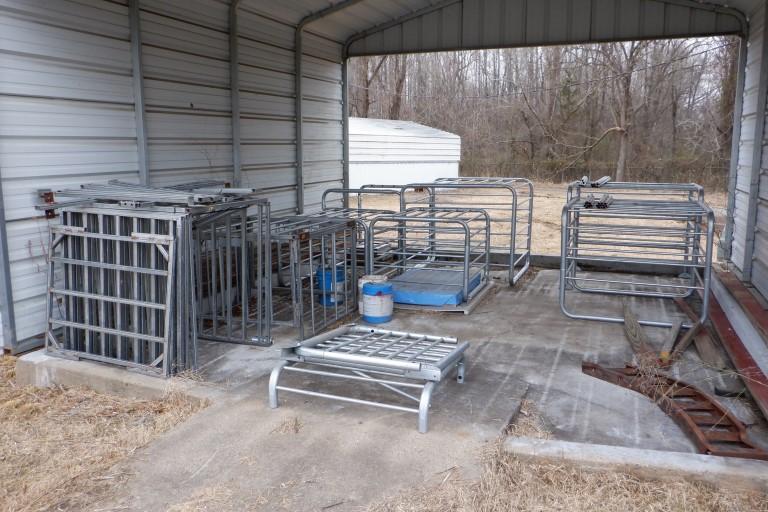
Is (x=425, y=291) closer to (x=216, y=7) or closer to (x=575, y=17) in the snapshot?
(x=216, y=7)

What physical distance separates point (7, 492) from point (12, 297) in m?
1.99

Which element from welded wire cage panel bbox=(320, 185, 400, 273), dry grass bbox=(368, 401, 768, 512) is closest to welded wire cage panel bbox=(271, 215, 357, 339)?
welded wire cage panel bbox=(320, 185, 400, 273)

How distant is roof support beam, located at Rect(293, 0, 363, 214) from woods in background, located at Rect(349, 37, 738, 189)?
13764 millimetres

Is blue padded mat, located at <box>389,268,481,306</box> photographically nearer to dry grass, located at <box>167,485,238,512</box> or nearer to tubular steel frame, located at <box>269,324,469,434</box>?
tubular steel frame, located at <box>269,324,469,434</box>

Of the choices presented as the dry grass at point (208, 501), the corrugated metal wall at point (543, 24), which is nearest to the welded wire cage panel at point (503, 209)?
the corrugated metal wall at point (543, 24)

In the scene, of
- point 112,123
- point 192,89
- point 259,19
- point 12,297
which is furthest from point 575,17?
point 12,297

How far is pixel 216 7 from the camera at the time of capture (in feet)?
22.2

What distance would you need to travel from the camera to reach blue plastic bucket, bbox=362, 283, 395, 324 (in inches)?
239

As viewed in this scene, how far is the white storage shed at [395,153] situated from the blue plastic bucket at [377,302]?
41.0ft

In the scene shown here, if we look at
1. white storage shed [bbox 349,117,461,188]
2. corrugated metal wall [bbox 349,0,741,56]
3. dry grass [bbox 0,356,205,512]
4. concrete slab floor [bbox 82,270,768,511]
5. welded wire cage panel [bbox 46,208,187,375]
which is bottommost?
dry grass [bbox 0,356,205,512]

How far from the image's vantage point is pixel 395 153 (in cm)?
1923

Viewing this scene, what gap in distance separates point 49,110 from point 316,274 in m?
2.66

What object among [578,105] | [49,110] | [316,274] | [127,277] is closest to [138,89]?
[49,110]

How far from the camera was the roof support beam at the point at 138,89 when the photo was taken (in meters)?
5.61
